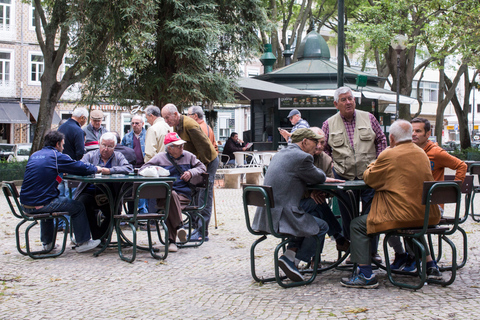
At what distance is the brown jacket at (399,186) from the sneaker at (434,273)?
60 cm

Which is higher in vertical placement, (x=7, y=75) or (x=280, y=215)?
(x=7, y=75)

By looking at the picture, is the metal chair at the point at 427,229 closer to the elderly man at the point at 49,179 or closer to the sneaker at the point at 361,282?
the sneaker at the point at 361,282

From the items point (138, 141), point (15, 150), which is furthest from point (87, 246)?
point (15, 150)

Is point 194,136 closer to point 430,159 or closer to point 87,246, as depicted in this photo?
point 87,246

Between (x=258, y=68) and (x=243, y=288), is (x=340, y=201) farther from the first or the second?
(x=258, y=68)

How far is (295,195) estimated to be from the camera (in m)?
5.70

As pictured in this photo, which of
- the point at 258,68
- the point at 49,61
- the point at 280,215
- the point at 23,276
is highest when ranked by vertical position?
the point at 258,68

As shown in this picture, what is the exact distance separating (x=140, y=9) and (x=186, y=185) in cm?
956

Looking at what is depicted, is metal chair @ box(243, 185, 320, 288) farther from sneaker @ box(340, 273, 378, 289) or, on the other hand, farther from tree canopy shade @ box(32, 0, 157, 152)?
tree canopy shade @ box(32, 0, 157, 152)

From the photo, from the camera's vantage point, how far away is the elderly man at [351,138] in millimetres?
6676

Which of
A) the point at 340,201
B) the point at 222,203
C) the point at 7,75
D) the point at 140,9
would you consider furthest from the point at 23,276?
the point at 7,75

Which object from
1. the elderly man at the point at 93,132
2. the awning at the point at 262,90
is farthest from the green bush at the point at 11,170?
the elderly man at the point at 93,132

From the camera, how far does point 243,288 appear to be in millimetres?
5676

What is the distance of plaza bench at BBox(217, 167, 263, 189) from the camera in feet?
55.8
